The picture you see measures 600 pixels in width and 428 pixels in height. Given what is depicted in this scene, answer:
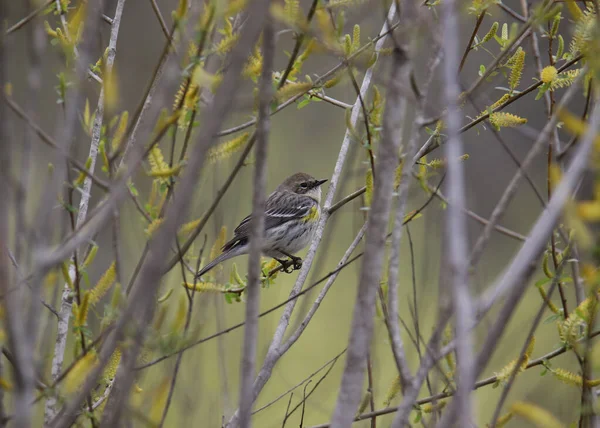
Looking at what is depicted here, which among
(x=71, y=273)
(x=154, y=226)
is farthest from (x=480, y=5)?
(x=71, y=273)

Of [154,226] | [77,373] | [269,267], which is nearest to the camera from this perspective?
[77,373]

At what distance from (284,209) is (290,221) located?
0.21 meters

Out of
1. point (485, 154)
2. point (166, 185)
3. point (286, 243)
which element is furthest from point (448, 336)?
point (485, 154)

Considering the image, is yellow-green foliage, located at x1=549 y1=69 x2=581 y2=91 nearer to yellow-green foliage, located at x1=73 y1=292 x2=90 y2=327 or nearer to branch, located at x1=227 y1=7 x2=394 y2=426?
branch, located at x1=227 y1=7 x2=394 y2=426

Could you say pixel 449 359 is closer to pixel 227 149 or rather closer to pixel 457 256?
pixel 227 149

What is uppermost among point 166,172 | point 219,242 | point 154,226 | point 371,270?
point 219,242

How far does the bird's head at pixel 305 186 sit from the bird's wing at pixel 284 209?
0.22 feet

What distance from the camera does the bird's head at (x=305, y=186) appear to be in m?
6.92

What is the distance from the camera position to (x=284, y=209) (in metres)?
6.73

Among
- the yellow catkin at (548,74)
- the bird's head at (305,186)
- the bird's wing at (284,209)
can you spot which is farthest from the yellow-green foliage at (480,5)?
the bird's head at (305,186)

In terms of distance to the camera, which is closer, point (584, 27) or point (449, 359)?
point (584, 27)

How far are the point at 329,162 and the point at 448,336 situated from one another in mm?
9253

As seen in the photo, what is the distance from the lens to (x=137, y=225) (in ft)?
9.79

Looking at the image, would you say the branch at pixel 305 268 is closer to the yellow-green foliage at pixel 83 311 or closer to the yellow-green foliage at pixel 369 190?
the yellow-green foliage at pixel 369 190
